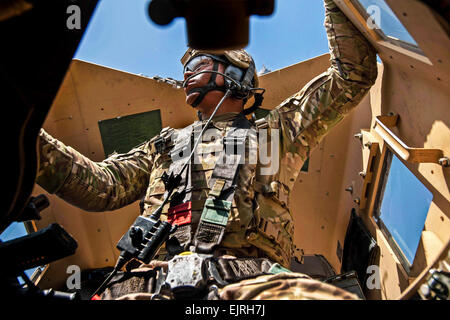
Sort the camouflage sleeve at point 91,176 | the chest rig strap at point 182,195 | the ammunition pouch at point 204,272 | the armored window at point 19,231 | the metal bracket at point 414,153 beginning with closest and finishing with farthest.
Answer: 1. the ammunition pouch at point 204,272
2. the metal bracket at point 414,153
3. the chest rig strap at point 182,195
4. the camouflage sleeve at point 91,176
5. the armored window at point 19,231

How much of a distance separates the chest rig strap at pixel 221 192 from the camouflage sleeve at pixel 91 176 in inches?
30.6

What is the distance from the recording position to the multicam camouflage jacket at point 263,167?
2189 mm

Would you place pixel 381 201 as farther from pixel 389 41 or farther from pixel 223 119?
pixel 223 119

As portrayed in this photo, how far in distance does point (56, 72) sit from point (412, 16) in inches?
53.7

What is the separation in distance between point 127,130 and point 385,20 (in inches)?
87.9

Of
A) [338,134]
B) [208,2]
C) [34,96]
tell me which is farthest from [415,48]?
[34,96]

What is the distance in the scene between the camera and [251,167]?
2.33 metres

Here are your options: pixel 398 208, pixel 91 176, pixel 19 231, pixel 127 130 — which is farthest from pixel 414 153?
pixel 19 231

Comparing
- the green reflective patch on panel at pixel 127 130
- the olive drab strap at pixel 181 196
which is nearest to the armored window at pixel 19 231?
the green reflective patch on panel at pixel 127 130

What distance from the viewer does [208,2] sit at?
1.11 metres

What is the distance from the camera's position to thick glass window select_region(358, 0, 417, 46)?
5.84ft

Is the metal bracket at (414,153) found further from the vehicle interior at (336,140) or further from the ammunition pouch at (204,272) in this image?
the ammunition pouch at (204,272)

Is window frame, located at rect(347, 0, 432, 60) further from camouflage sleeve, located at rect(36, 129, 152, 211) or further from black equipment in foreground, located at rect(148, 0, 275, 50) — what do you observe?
camouflage sleeve, located at rect(36, 129, 152, 211)

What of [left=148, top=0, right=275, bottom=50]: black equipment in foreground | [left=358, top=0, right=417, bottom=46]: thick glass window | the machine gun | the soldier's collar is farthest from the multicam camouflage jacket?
[left=148, top=0, right=275, bottom=50]: black equipment in foreground
